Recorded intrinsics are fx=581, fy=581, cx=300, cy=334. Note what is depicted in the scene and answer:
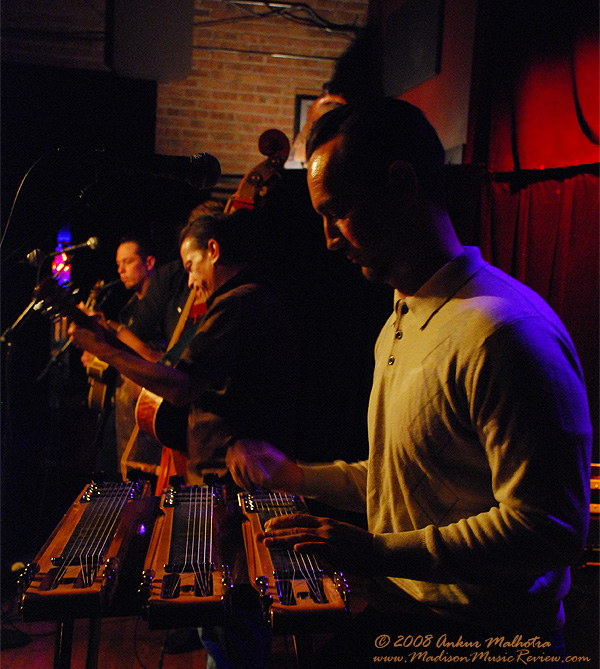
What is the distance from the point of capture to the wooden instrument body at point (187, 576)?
932mm

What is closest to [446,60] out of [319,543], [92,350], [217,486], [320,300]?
[320,300]

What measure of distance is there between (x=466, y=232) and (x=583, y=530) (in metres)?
2.86

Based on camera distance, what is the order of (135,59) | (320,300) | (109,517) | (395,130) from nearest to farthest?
(395,130)
(109,517)
(320,300)
(135,59)

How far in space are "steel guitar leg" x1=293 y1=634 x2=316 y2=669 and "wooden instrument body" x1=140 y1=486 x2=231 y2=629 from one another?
→ 0.44 feet

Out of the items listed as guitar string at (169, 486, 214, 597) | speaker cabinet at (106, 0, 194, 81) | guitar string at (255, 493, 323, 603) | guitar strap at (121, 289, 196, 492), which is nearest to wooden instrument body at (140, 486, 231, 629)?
guitar string at (169, 486, 214, 597)

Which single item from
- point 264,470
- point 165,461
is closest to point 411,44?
point 165,461

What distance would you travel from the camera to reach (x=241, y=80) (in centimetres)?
585

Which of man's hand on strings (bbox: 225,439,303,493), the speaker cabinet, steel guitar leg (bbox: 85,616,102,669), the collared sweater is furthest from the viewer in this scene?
the speaker cabinet

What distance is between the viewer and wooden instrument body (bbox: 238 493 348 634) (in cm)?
90

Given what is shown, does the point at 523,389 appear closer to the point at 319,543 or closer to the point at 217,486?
the point at 319,543

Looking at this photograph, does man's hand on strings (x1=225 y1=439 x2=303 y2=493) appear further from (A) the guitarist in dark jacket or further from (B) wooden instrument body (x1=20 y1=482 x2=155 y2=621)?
(A) the guitarist in dark jacket

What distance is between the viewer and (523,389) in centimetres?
91

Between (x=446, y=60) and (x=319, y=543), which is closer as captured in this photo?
(x=319, y=543)

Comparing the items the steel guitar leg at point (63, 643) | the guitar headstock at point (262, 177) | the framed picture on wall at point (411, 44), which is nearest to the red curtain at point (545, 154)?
the framed picture on wall at point (411, 44)
